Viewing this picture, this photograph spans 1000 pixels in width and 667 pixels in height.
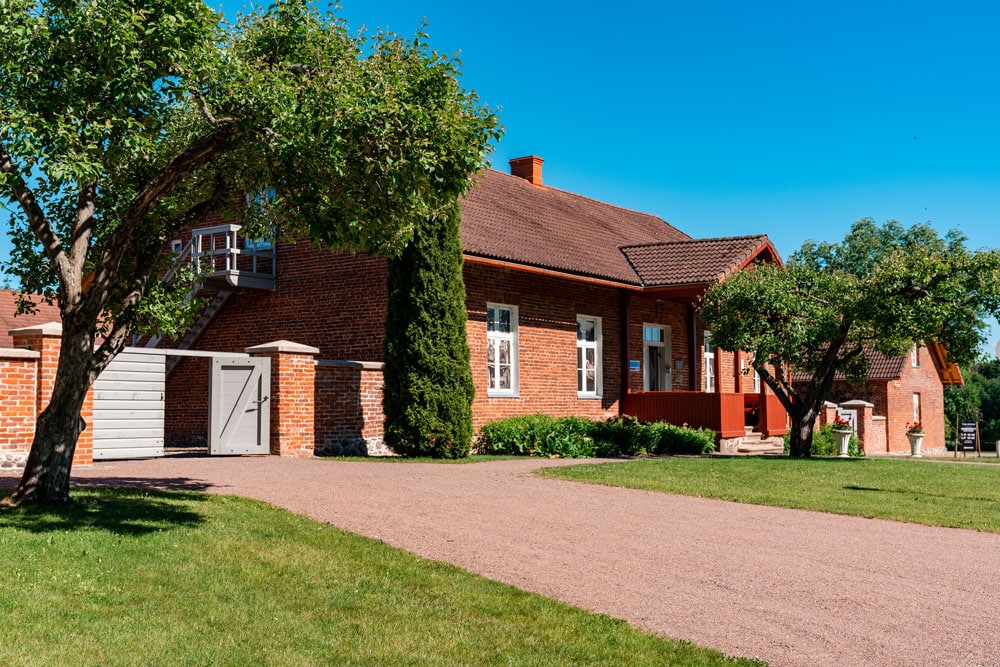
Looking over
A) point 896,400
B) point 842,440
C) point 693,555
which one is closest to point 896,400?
point 896,400

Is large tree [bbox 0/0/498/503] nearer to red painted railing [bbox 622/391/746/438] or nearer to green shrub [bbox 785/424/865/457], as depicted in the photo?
red painted railing [bbox 622/391/746/438]

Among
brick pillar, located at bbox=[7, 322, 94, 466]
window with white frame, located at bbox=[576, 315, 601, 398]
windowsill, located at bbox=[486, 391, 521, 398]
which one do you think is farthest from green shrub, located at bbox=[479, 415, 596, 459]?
brick pillar, located at bbox=[7, 322, 94, 466]

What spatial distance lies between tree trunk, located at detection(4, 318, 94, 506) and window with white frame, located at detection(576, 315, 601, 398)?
551 inches

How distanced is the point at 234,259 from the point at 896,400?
28242 mm

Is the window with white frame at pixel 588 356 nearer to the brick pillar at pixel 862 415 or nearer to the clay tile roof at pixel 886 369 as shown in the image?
the brick pillar at pixel 862 415

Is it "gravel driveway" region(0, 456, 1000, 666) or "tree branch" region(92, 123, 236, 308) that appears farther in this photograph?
"tree branch" region(92, 123, 236, 308)

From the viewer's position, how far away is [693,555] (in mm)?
8320

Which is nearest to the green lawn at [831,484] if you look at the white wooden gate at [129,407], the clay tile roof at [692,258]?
the clay tile roof at [692,258]

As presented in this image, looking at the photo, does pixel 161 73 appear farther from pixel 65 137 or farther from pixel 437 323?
pixel 437 323

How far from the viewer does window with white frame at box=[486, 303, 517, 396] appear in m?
19.6

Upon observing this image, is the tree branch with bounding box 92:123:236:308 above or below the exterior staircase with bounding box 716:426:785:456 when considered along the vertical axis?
above

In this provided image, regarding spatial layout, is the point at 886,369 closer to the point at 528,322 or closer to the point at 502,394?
the point at 528,322

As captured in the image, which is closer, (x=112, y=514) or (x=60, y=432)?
(x=112, y=514)

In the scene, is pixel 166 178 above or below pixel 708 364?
above
